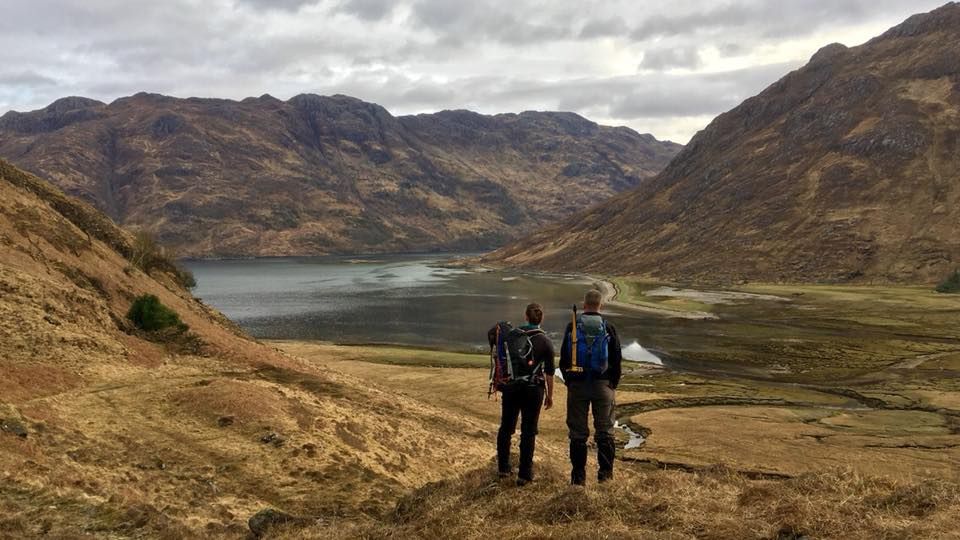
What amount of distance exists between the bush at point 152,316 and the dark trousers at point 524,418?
2686 cm

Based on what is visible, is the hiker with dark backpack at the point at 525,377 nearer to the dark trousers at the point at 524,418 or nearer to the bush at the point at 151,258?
the dark trousers at the point at 524,418

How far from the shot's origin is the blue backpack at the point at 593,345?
11586 mm

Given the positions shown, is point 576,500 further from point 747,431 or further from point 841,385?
point 841,385

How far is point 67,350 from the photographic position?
79.6 ft

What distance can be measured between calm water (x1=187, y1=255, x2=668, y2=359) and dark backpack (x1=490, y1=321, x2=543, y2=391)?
66909 millimetres

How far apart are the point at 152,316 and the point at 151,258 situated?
23.0 meters

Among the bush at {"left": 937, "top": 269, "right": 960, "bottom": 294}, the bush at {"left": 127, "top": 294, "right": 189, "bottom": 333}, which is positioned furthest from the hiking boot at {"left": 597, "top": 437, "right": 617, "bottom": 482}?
the bush at {"left": 937, "top": 269, "right": 960, "bottom": 294}

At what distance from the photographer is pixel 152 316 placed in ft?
110

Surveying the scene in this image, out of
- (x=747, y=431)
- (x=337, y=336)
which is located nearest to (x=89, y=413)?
(x=747, y=431)

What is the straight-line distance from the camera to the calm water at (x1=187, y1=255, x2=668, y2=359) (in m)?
90.6

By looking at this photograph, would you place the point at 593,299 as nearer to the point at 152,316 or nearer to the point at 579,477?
the point at 579,477

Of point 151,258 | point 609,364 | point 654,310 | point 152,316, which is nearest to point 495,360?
point 609,364

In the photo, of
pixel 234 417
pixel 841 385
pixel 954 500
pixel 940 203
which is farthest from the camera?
pixel 940 203

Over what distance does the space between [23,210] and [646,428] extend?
39.3 metres
